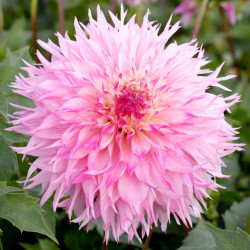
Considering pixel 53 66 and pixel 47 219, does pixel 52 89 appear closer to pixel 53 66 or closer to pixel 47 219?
pixel 53 66

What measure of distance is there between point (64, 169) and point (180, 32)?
1.39 metres

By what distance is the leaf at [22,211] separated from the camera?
2.12 ft

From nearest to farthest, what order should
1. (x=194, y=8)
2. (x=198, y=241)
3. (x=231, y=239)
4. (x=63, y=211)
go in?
1. (x=231, y=239)
2. (x=198, y=241)
3. (x=63, y=211)
4. (x=194, y=8)

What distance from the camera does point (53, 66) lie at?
2.16 ft

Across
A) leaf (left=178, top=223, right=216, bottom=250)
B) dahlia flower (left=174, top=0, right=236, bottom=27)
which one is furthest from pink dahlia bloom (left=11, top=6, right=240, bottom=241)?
dahlia flower (left=174, top=0, right=236, bottom=27)

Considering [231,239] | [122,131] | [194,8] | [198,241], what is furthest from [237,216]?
[194,8]

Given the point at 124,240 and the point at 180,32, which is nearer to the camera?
the point at 124,240

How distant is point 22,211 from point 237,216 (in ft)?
1.53

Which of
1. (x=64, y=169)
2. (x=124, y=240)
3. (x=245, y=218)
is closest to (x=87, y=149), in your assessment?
(x=64, y=169)

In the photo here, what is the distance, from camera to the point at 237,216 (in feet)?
3.03

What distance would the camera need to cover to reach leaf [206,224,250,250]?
641 mm

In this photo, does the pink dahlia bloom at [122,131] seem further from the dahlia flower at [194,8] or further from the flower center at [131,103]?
the dahlia flower at [194,8]

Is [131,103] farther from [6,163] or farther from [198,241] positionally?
[198,241]

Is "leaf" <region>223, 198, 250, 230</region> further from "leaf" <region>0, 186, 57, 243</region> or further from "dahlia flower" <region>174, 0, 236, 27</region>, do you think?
"dahlia flower" <region>174, 0, 236, 27</region>
